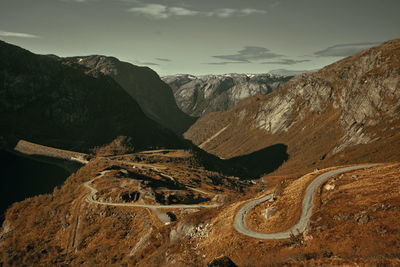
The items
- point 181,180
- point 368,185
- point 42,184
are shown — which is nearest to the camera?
point 368,185

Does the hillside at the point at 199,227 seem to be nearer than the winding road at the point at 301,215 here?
Yes

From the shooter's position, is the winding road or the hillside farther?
the winding road

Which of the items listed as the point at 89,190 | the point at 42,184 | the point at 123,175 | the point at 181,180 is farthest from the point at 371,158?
the point at 42,184

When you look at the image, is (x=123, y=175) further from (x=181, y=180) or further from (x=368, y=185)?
(x=368, y=185)

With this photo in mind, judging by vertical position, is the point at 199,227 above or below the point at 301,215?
below

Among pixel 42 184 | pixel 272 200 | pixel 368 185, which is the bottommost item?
pixel 42 184

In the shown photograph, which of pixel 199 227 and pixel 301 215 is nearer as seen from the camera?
pixel 301 215

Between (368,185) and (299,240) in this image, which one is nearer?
(299,240)

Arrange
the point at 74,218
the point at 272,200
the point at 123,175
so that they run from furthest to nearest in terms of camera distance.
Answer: the point at 123,175
the point at 74,218
the point at 272,200
